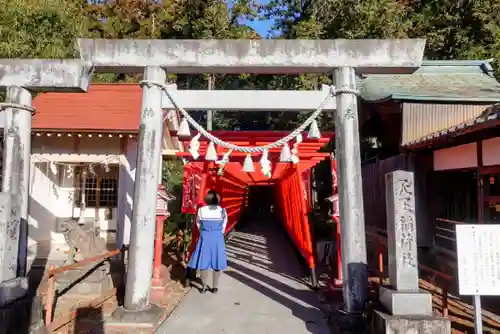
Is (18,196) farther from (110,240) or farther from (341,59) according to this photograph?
(110,240)

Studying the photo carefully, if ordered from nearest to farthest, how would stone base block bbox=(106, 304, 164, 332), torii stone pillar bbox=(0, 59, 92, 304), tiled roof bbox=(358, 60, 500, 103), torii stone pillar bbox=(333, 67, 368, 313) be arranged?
stone base block bbox=(106, 304, 164, 332) → torii stone pillar bbox=(333, 67, 368, 313) → torii stone pillar bbox=(0, 59, 92, 304) → tiled roof bbox=(358, 60, 500, 103)

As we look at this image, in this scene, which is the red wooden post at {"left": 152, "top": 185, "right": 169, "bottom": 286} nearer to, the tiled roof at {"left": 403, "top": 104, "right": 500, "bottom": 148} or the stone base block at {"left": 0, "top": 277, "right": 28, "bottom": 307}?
the stone base block at {"left": 0, "top": 277, "right": 28, "bottom": 307}

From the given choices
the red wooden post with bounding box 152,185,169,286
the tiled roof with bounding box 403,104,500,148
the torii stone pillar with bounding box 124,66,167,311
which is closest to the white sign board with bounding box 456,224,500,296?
the tiled roof with bounding box 403,104,500,148

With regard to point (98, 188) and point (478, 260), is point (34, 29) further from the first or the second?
point (478, 260)

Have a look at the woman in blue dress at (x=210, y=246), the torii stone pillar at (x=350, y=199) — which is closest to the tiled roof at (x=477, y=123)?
the torii stone pillar at (x=350, y=199)

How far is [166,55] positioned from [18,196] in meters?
3.02

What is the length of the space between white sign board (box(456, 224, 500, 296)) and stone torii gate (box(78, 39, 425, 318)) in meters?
1.70

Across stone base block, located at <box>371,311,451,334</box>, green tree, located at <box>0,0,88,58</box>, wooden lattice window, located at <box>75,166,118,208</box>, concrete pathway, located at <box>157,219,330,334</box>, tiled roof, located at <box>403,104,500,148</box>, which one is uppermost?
green tree, located at <box>0,0,88,58</box>

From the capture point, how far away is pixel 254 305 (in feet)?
22.6

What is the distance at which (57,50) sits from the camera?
30.3 feet

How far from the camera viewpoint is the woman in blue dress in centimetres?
762

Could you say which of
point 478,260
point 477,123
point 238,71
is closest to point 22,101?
point 238,71

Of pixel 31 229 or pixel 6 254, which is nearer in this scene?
pixel 6 254

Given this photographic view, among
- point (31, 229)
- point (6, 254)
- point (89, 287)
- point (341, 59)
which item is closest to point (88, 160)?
point (31, 229)
